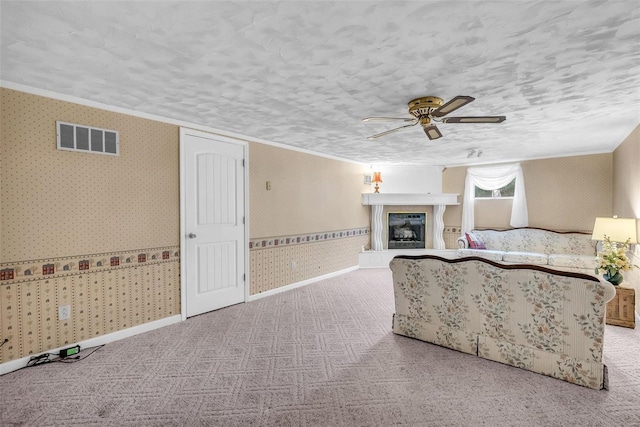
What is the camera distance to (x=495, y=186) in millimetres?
6762

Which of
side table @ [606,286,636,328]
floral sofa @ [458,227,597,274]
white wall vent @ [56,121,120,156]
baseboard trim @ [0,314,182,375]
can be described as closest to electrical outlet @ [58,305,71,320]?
baseboard trim @ [0,314,182,375]

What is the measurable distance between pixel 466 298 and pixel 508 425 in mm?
1004

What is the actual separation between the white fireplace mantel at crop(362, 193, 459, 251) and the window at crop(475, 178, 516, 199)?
48 cm

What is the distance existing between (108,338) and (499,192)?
7132mm

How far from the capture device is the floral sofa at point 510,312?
2.33 metres

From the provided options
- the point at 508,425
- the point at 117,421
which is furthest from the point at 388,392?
the point at 117,421

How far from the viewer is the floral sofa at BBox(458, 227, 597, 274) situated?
17.9ft

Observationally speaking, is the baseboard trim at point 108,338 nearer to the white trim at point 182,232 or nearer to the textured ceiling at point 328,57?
the white trim at point 182,232

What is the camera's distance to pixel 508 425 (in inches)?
78.1

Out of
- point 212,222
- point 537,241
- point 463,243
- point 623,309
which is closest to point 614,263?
point 623,309

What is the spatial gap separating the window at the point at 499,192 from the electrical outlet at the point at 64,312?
7.22 m

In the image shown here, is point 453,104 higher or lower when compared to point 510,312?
higher

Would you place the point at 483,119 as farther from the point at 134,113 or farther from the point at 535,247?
the point at 535,247

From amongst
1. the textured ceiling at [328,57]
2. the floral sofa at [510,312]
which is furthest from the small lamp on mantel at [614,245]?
the floral sofa at [510,312]
